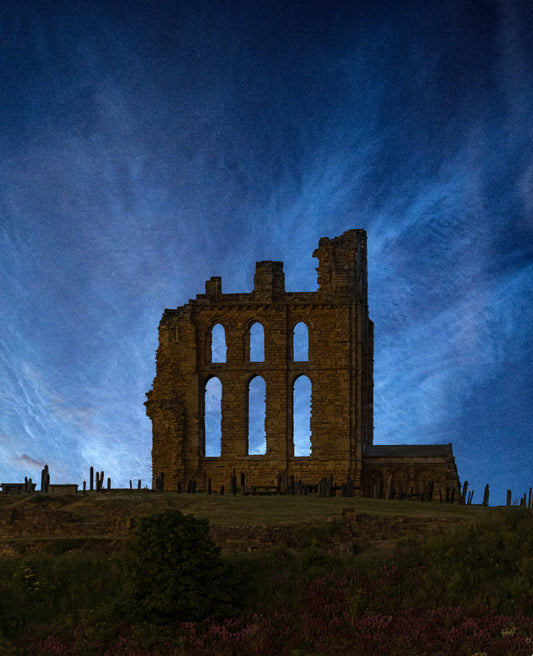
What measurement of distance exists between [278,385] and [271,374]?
0.81 m

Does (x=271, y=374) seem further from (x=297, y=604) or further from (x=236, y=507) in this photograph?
(x=297, y=604)

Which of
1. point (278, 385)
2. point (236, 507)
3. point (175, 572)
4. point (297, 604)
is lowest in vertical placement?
point (297, 604)

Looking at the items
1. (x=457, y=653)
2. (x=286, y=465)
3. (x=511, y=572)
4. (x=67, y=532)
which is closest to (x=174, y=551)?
(x=457, y=653)

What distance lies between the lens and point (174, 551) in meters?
18.1

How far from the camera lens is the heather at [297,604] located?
50.7 ft

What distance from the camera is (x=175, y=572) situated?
17.7 meters

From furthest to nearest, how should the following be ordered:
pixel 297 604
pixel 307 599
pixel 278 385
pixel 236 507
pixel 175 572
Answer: pixel 278 385 → pixel 236 507 → pixel 175 572 → pixel 307 599 → pixel 297 604

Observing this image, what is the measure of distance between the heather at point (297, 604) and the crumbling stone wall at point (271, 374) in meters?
26.6

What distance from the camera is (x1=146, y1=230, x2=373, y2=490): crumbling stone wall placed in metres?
48.0

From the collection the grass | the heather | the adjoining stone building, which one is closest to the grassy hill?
the heather

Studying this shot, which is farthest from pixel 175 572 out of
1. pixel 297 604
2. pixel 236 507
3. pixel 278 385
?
pixel 278 385

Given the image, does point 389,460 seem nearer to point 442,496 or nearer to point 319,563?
point 442,496

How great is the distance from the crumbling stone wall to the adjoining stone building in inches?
2.4

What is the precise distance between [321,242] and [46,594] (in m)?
34.6
